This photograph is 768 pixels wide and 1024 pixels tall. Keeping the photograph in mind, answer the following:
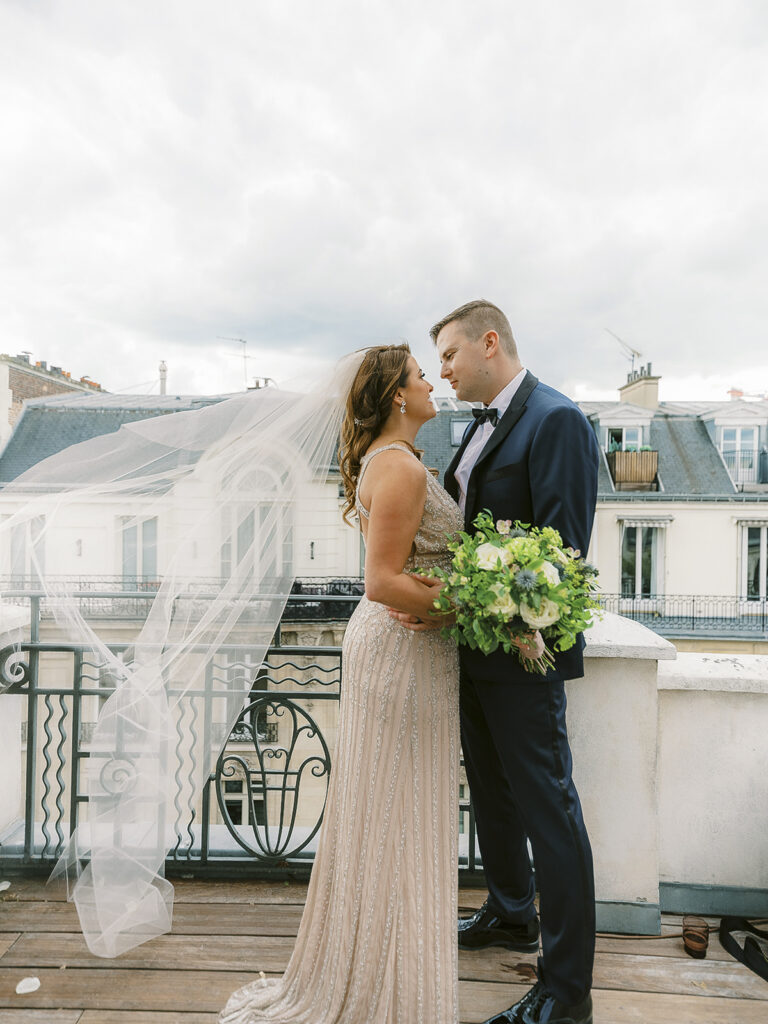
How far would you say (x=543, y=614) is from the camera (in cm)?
144

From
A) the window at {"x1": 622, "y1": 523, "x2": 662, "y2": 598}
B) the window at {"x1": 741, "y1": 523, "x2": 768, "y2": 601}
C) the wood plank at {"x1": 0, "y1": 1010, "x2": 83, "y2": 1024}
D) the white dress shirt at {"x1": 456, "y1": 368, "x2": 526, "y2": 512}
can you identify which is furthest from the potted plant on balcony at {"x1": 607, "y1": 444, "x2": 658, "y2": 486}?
the wood plank at {"x1": 0, "y1": 1010, "x2": 83, "y2": 1024}

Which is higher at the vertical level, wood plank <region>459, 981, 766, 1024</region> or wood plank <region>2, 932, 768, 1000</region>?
wood plank <region>459, 981, 766, 1024</region>

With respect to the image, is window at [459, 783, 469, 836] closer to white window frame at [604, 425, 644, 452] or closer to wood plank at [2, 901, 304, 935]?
wood plank at [2, 901, 304, 935]

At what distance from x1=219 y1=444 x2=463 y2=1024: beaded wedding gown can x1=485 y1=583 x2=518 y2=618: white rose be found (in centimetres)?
41

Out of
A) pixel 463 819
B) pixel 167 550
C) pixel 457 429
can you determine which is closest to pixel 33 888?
pixel 167 550

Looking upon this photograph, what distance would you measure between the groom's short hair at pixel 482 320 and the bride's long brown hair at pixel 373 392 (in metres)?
0.25

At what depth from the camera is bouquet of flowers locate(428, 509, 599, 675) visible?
56.8 inches

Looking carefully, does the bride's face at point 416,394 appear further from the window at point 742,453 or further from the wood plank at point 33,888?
the window at point 742,453

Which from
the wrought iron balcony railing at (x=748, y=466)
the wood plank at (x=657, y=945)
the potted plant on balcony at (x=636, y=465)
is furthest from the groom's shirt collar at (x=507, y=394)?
the wrought iron balcony railing at (x=748, y=466)

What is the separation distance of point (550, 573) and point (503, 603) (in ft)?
0.41

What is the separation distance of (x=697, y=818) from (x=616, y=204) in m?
24.9

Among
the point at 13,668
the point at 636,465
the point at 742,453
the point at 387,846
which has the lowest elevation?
the point at 387,846

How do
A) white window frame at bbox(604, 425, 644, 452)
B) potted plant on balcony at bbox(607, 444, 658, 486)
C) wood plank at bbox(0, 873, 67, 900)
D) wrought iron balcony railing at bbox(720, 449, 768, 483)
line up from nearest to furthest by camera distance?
1. wood plank at bbox(0, 873, 67, 900)
2. potted plant on balcony at bbox(607, 444, 658, 486)
3. wrought iron balcony railing at bbox(720, 449, 768, 483)
4. white window frame at bbox(604, 425, 644, 452)

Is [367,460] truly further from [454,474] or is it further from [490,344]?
[490,344]
